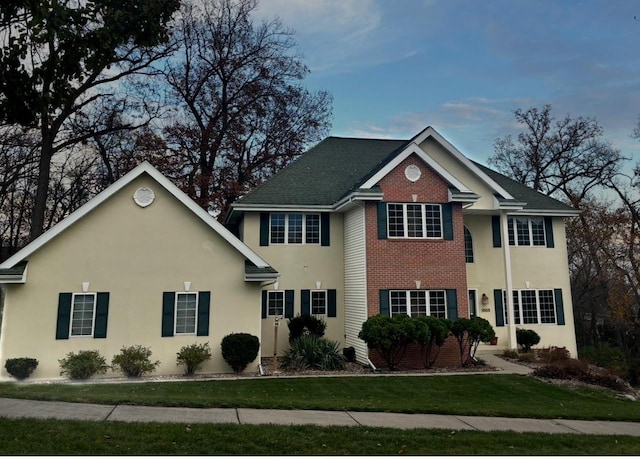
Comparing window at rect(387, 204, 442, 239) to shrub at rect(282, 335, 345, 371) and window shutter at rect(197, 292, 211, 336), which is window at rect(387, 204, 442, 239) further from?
window shutter at rect(197, 292, 211, 336)

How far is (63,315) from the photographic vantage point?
1334cm

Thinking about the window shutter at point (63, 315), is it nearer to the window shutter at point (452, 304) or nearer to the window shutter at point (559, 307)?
the window shutter at point (452, 304)

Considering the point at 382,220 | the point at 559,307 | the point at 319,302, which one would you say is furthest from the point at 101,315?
the point at 559,307

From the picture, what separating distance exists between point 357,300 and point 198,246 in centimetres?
606

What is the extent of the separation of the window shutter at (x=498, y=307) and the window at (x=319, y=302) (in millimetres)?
7250

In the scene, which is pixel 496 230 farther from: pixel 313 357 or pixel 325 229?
pixel 313 357

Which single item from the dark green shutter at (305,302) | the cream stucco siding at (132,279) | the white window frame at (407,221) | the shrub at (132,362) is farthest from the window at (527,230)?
the shrub at (132,362)

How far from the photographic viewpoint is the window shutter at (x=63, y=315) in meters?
13.2

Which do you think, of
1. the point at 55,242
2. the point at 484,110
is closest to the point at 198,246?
the point at 55,242

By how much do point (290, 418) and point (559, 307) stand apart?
16.0m

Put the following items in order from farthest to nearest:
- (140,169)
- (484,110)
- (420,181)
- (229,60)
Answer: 1. (229,60)
2. (484,110)
3. (420,181)
4. (140,169)

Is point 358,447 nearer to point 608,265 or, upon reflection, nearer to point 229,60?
point 229,60

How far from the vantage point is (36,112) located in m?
7.39

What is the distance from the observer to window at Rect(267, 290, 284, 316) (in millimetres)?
17781
